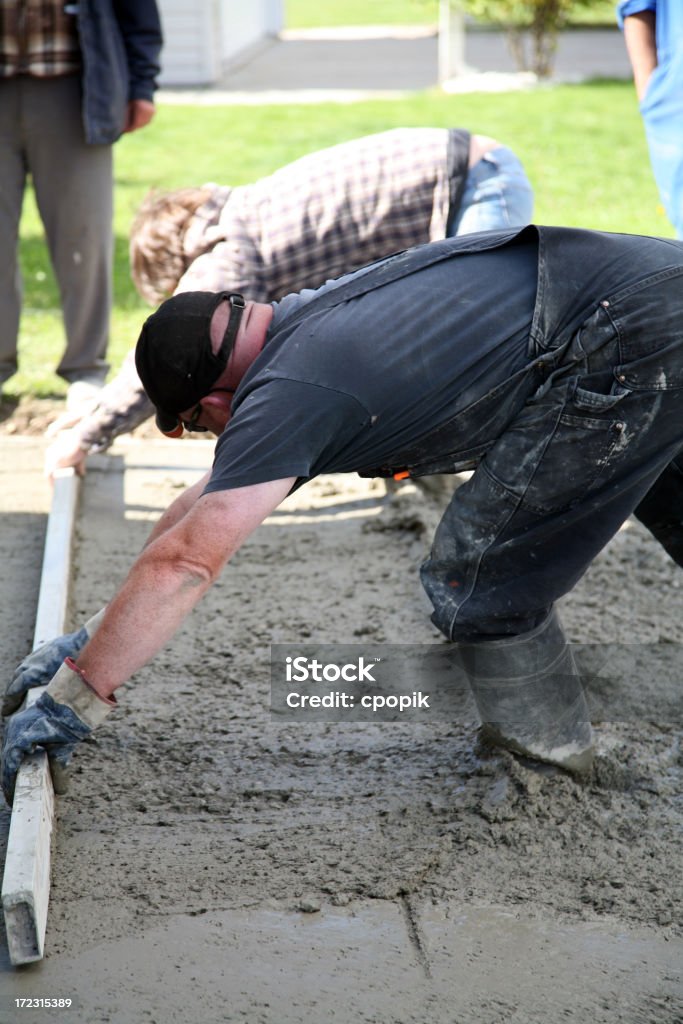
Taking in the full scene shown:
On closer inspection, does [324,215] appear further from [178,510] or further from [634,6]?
[634,6]

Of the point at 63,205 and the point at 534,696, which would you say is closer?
the point at 534,696

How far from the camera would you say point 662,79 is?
4000mm

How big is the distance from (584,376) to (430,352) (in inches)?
13.6

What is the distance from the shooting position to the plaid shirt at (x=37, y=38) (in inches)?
186

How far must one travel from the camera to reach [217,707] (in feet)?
10.9

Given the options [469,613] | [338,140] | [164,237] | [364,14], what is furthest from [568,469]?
[364,14]

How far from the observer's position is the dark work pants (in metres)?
2.45

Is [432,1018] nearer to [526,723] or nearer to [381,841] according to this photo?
[381,841]

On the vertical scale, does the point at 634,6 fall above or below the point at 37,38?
above

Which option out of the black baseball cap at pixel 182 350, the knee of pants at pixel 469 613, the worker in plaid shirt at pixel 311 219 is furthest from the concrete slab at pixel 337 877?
the worker in plaid shirt at pixel 311 219

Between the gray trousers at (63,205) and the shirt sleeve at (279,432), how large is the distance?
10.1 feet

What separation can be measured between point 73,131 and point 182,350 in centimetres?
293

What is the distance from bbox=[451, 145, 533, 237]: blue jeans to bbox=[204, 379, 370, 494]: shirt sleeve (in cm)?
182

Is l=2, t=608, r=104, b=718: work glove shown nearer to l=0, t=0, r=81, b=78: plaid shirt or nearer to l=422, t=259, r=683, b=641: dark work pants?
l=422, t=259, r=683, b=641: dark work pants
